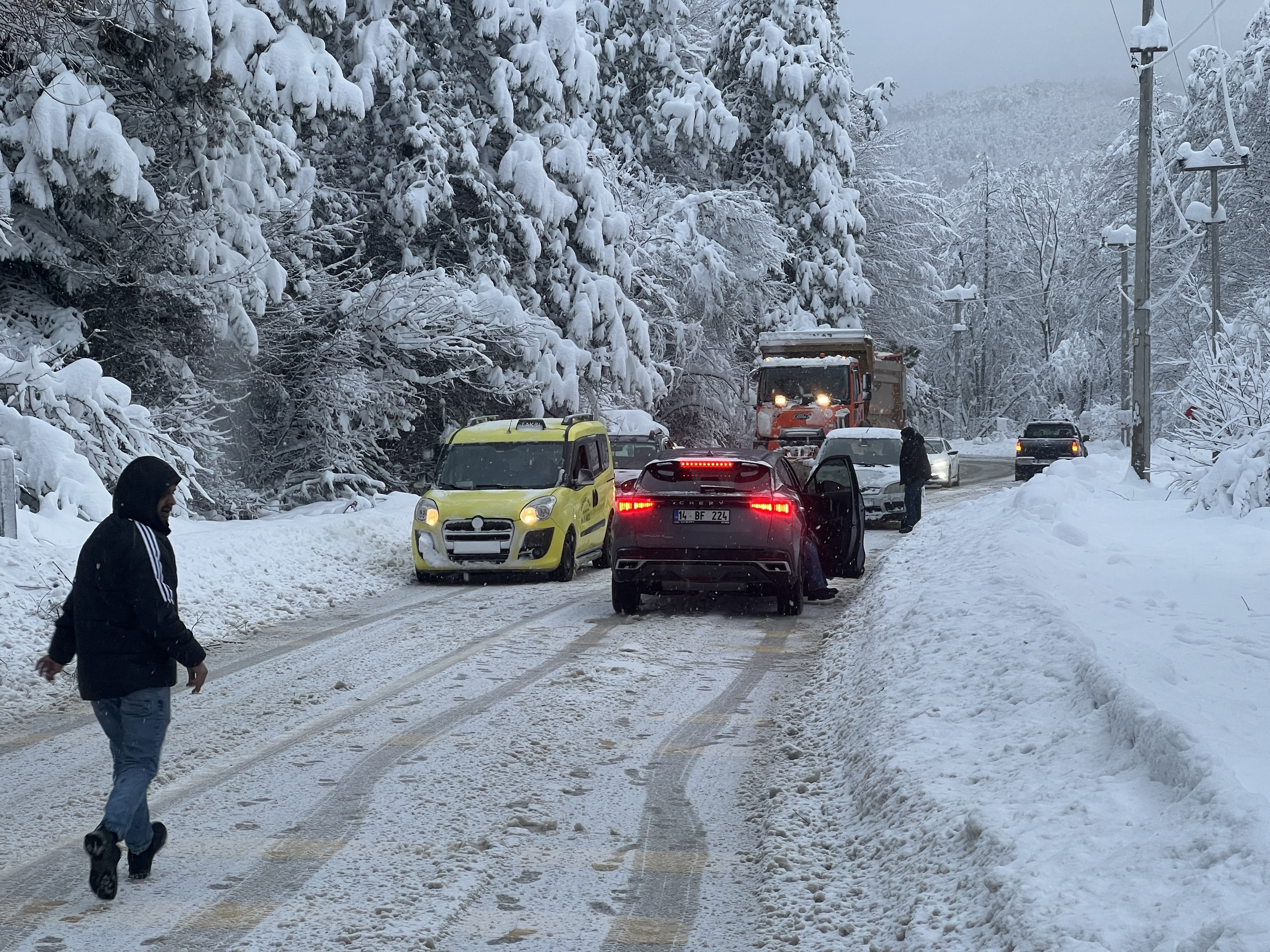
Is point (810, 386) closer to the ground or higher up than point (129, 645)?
higher up

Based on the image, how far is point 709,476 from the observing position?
12641mm

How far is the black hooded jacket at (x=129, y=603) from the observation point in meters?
5.03

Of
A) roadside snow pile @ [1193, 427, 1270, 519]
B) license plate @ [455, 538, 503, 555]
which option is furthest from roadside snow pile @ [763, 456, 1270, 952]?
license plate @ [455, 538, 503, 555]

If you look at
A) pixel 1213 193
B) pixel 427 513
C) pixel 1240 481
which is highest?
pixel 1213 193

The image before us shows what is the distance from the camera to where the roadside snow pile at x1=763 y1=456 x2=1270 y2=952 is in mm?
3941

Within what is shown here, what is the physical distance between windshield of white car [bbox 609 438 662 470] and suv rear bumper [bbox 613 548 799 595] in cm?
1075

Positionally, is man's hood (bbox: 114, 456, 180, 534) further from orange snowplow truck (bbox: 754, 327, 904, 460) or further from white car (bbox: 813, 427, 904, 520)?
orange snowplow truck (bbox: 754, 327, 904, 460)

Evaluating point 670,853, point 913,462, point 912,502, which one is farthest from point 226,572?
point 912,502

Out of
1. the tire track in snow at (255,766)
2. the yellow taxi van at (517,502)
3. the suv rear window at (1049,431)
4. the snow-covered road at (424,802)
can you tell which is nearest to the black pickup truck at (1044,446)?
the suv rear window at (1049,431)

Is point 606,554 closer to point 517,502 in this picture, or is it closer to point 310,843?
point 517,502

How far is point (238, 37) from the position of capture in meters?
17.2

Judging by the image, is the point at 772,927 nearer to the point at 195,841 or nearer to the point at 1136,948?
the point at 1136,948

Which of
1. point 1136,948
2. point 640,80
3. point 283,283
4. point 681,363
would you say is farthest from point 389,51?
point 1136,948

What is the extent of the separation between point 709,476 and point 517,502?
10.8 ft
